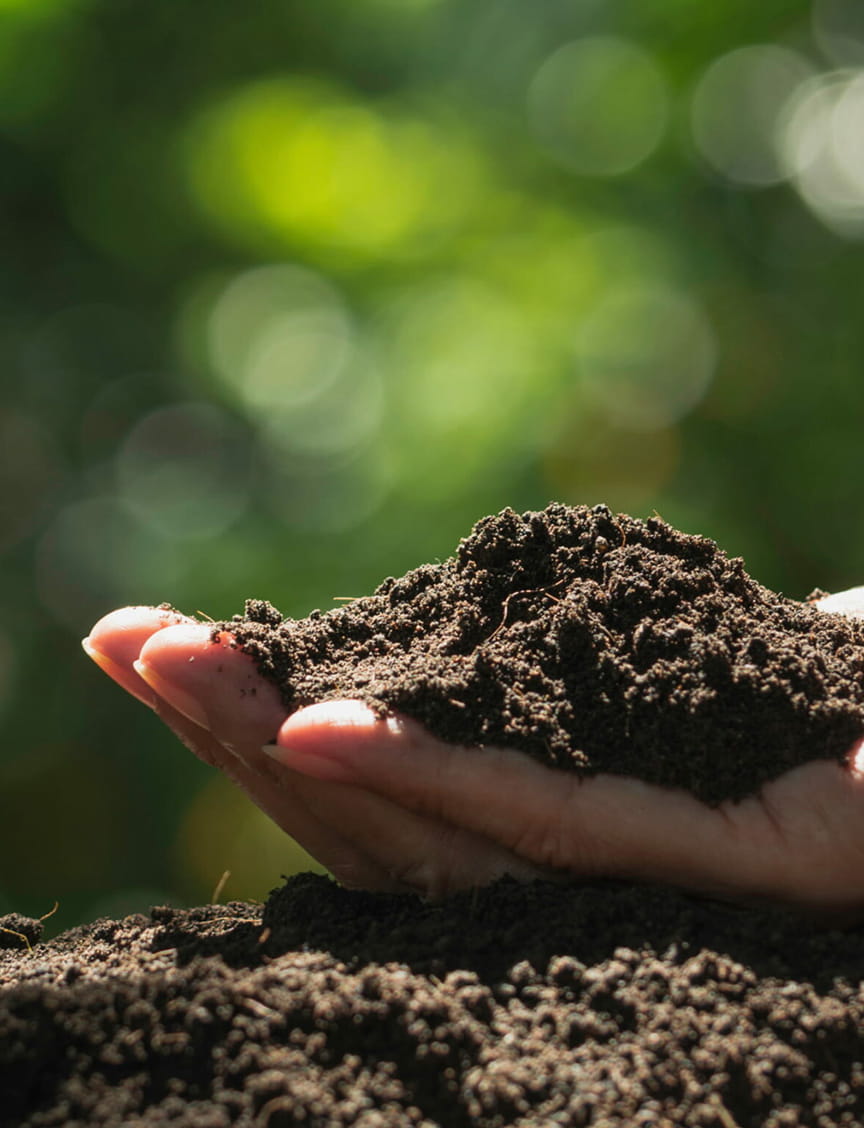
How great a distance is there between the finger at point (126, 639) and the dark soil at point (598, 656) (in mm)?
186

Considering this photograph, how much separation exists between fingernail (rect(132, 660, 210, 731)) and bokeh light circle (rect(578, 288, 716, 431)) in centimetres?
404

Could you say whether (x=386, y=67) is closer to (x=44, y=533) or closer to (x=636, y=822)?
(x=44, y=533)

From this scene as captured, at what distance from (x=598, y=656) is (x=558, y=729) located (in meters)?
0.16

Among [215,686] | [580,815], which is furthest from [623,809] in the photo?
[215,686]

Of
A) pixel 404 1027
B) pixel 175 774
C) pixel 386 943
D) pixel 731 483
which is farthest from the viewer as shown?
pixel 731 483

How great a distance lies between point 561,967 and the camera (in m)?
1.38

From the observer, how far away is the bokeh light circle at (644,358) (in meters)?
5.49

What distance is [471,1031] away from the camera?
1.25 metres

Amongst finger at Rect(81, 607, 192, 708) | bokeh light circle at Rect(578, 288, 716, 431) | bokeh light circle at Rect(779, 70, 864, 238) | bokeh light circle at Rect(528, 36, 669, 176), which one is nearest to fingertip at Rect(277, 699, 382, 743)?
finger at Rect(81, 607, 192, 708)

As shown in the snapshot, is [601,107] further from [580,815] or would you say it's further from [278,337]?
[580,815]

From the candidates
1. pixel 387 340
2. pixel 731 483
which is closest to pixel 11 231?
pixel 387 340

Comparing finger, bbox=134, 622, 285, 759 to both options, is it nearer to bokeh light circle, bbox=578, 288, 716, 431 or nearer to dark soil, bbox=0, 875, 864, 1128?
dark soil, bbox=0, 875, 864, 1128

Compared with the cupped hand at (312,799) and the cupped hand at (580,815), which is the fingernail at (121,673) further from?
the cupped hand at (580,815)

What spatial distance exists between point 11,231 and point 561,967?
210 inches
